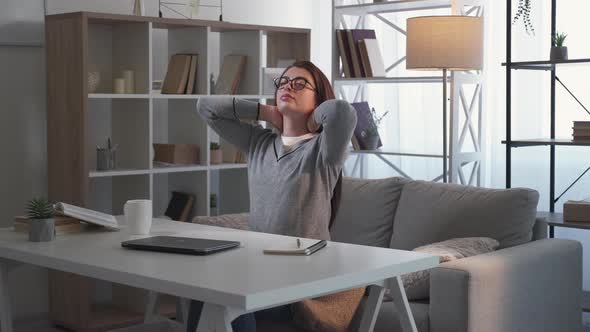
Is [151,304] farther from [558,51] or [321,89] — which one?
[558,51]

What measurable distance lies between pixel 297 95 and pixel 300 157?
0.70 feet

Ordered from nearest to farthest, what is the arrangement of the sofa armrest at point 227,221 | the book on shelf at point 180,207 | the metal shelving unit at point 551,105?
the sofa armrest at point 227,221 → the metal shelving unit at point 551,105 → the book on shelf at point 180,207

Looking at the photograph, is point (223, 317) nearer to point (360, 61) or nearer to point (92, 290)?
point (92, 290)

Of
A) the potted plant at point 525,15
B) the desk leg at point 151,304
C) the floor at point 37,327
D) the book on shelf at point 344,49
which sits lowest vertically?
the floor at point 37,327

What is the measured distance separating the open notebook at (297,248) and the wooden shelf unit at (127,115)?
1.90 metres

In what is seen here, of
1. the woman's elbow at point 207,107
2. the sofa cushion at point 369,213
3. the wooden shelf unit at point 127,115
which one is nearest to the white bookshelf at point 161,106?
the wooden shelf unit at point 127,115

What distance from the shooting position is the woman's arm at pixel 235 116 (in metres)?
3.19

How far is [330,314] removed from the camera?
2629 mm

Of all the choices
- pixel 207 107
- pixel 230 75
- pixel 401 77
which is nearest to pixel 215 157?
pixel 230 75

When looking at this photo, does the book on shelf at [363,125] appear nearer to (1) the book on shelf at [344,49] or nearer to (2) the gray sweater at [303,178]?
(1) the book on shelf at [344,49]

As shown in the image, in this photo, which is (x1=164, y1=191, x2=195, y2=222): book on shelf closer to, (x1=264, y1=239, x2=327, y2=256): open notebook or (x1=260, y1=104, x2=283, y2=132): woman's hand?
(x1=260, y1=104, x2=283, y2=132): woman's hand

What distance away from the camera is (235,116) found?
10.6 feet

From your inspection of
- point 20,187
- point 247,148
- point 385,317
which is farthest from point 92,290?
point 385,317

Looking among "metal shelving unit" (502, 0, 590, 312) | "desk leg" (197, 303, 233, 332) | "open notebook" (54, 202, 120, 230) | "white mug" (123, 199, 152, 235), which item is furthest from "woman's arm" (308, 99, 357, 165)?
"metal shelving unit" (502, 0, 590, 312)
